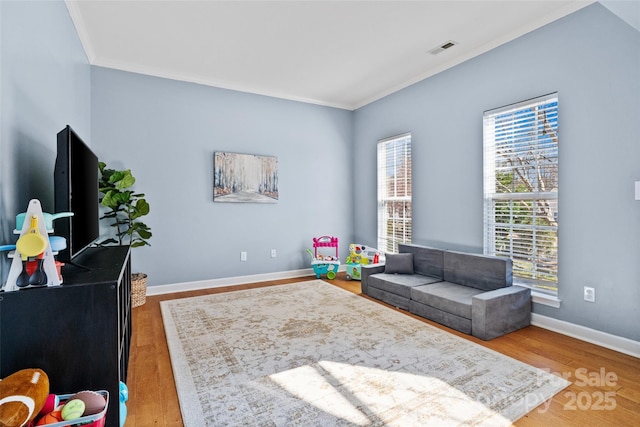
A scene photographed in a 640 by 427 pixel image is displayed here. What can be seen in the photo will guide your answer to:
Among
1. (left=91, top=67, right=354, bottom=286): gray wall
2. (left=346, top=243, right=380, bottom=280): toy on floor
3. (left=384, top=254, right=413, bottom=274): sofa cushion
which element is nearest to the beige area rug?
(left=384, top=254, right=413, bottom=274): sofa cushion

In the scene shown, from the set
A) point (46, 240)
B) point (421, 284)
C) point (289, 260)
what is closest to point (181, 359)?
point (46, 240)

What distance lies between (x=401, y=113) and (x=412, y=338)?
317cm

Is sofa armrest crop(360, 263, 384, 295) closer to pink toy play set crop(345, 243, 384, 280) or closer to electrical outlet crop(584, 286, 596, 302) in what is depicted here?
pink toy play set crop(345, 243, 384, 280)

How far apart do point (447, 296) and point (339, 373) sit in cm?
144

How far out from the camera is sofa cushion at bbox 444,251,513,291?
319cm

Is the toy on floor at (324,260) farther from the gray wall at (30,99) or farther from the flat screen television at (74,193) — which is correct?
the gray wall at (30,99)

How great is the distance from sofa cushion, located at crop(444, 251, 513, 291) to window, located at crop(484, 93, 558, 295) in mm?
219

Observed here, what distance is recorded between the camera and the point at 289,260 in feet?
17.2

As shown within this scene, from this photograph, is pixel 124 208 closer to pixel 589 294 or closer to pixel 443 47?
pixel 443 47

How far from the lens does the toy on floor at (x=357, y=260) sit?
5.01 meters

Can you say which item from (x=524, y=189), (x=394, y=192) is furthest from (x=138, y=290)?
(x=524, y=189)

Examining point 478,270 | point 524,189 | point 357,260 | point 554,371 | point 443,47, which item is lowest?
point 554,371

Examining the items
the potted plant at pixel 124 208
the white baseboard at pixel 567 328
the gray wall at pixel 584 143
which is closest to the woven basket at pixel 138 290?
the potted plant at pixel 124 208

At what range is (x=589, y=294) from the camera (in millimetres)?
2773
